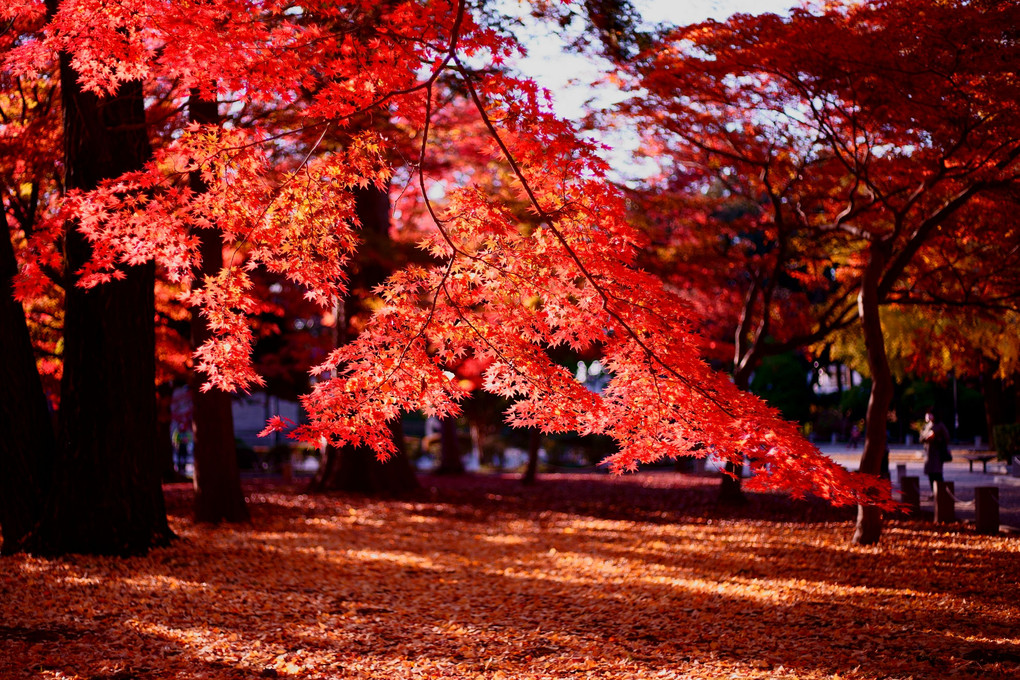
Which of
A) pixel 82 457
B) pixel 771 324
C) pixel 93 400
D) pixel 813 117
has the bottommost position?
pixel 82 457

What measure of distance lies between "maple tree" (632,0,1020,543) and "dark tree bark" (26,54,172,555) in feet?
23.5

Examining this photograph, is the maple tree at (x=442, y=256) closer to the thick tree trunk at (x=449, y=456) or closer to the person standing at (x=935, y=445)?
the person standing at (x=935, y=445)

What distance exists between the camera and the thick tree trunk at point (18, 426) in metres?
8.76

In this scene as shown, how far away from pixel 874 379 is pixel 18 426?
10.5 meters

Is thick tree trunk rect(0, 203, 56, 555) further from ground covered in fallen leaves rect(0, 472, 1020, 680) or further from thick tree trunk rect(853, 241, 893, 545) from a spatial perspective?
thick tree trunk rect(853, 241, 893, 545)

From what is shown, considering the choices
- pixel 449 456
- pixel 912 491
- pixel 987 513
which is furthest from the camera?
pixel 449 456

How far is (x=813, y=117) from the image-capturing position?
1104 centimetres

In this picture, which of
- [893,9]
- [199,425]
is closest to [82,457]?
[199,425]

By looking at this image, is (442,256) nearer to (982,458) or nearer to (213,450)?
(213,450)

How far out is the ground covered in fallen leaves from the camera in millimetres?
6223

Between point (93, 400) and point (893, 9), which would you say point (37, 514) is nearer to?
point (93, 400)

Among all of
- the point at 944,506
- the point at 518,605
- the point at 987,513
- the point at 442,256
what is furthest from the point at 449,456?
the point at 442,256

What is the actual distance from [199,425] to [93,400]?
3497mm

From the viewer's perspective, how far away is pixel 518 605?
8.38m
